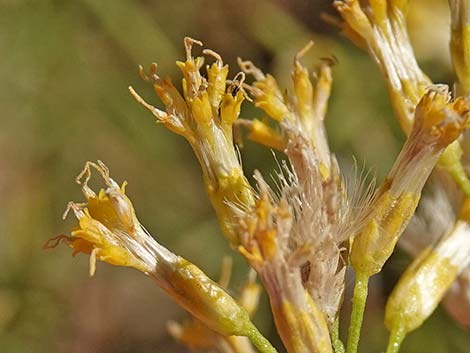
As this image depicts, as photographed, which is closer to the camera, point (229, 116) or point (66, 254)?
point (229, 116)

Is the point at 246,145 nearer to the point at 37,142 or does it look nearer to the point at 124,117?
the point at 124,117

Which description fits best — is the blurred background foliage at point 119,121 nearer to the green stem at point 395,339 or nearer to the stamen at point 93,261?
the green stem at point 395,339

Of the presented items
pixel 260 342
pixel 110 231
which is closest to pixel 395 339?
pixel 260 342

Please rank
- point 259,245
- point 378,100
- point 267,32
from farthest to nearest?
point 267,32, point 378,100, point 259,245

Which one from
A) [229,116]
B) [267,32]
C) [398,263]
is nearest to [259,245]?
[229,116]

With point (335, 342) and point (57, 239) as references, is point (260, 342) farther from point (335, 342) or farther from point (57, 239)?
point (57, 239)
